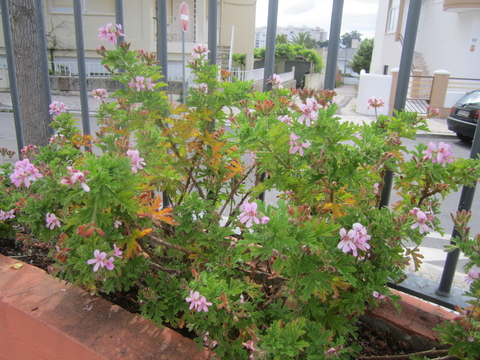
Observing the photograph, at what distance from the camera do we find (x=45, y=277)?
74.1 inches

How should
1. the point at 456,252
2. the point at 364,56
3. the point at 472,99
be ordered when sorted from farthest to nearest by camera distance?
the point at 364,56 < the point at 472,99 < the point at 456,252

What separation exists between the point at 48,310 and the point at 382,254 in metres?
1.37

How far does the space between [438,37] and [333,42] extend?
65.8 ft

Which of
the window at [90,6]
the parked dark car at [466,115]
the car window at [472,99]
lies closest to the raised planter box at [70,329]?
the parked dark car at [466,115]

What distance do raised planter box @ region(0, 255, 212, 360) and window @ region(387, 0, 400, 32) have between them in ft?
76.4

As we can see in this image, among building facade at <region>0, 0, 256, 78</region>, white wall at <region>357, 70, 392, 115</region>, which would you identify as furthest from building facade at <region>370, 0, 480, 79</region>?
building facade at <region>0, 0, 256, 78</region>

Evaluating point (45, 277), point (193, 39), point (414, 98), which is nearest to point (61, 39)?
point (193, 39)

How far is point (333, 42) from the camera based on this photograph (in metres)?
1.64

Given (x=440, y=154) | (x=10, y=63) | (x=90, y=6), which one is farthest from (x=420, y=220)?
(x=90, y=6)

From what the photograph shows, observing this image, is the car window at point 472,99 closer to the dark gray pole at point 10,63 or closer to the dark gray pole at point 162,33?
the dark gray pole at point 162,33

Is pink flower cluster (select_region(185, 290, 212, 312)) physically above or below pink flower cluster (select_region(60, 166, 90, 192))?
below

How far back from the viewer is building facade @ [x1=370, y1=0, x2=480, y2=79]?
53.7ft

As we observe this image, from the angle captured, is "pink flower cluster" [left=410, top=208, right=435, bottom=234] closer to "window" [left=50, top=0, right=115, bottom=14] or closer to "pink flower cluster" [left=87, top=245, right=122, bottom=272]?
"pink flower cluster" [left=87, top=245, right=122, bottom=272]

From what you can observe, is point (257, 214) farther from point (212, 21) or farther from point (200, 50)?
point (212, 21)
